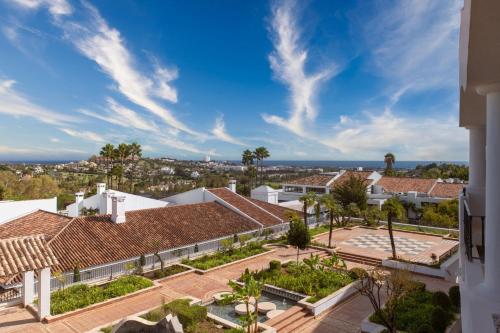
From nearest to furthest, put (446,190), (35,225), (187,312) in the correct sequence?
1. (187,312)
2. (35,225)
3. (446,190)

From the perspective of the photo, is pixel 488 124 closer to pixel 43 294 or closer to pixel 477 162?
pixel 477 162

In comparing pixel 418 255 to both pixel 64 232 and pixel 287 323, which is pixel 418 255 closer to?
pixel 287 323

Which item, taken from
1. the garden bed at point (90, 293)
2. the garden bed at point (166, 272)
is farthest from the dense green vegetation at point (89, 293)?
the garden bed at point (166, 272)

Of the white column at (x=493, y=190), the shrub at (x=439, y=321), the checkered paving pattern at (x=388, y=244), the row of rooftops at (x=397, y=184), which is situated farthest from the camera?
the row of rooftops at (x=397, y=184)

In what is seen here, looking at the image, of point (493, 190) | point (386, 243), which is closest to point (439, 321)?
point (493, 190)

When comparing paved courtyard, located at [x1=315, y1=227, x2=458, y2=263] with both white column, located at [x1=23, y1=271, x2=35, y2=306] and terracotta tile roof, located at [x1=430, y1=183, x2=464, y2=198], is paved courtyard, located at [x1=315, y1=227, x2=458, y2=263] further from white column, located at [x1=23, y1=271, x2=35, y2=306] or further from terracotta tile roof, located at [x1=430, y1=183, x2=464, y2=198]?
white column, located at [x1=23, y1=271, x2=35, y2=306]

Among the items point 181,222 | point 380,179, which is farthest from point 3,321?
point 380,179

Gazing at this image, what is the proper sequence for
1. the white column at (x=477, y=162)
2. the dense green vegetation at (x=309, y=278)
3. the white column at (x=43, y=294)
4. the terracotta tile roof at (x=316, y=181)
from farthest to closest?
the terracotta tile roof at (x=316, y=181) < the dense green vegetation at (x=309, y=278) < the white column at (x=43, y=294) < the white column at (x=477, y=162)

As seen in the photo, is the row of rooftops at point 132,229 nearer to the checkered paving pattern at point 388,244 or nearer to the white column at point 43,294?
the white column at point 43,294
